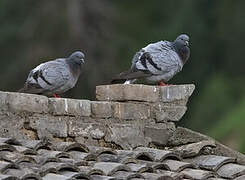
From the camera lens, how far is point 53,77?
10.1 m

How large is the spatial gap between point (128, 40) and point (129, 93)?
22.7m

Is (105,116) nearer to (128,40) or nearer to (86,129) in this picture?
(86,129)

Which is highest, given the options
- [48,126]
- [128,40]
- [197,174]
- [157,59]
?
[157,59]

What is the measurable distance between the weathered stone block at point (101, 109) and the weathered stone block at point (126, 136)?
3.7 inches

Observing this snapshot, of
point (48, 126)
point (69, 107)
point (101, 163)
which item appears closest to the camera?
point (101, 163)

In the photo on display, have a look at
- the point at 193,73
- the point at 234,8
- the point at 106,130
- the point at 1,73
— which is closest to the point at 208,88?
the point at 193,73

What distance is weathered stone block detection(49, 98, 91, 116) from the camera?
8.92 metres

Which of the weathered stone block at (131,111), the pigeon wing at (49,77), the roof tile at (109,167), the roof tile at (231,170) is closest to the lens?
the roof tile at (109,167)

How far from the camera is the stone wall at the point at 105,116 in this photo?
8750 mm

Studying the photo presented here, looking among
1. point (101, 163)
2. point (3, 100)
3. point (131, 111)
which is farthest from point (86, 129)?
point (101, 163)

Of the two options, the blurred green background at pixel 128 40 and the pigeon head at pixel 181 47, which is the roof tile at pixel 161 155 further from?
the blurred green background at pixel 128 40

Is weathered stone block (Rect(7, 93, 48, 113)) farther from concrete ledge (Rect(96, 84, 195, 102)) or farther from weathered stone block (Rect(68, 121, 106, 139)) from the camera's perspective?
concrete ledge (Rect(96, 84, 195, 102))

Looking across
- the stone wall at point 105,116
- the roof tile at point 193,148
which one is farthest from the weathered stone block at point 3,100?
the roof tile at point 193,148

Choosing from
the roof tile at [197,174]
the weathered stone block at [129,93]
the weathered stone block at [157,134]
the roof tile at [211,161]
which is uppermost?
the weathered stone block at [129,93]
